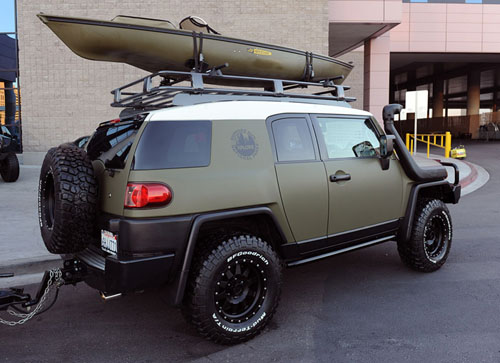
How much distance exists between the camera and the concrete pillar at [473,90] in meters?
40.5

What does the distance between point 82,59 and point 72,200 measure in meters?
15.1

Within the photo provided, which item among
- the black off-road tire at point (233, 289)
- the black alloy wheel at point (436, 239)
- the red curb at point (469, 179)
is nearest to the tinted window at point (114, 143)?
the black off-road tire at point (233, 289)

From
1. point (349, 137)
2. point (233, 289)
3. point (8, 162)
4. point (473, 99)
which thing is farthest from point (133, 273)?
point (473, 99)

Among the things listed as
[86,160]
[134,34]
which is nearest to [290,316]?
[86,160]

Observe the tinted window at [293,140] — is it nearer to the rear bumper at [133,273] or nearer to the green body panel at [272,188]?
the green body panel at [272,188]

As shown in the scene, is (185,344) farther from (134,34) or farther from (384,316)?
(134,34)

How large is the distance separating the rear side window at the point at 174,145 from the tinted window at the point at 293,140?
66cm

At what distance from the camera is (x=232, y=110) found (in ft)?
11.3

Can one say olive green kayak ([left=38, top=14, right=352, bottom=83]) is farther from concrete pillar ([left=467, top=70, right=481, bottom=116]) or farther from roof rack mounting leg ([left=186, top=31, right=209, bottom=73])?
concrete pillar ([left=467, top=70, right=481, bottom=116])

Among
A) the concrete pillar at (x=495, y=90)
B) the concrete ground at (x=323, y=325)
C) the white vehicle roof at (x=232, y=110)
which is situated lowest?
the concrete ground at (x=323, y=325)

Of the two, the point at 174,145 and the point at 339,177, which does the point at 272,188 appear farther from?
the point at 174,145

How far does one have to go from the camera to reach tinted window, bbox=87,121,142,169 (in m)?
3.18

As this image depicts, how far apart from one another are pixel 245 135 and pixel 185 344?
1707 mm

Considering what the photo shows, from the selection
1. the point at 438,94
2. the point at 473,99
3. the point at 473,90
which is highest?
the point at 438,94
